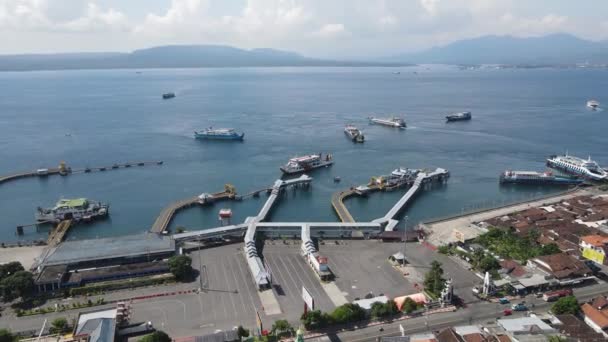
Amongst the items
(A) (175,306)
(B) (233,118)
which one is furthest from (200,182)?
(B) (233,118)

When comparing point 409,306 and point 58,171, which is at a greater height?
point 58,171

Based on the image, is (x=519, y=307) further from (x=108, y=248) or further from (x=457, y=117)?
(x=457, y=117)

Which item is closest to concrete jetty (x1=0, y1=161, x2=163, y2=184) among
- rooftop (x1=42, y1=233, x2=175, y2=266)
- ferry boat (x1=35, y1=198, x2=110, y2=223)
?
ferry boat (x1=35, y1=198, x2=110, y2=223)

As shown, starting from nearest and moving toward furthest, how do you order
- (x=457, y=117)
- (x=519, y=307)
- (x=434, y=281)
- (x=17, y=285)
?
(x=519, y=307), (x=17, y=285), (x=434, y=281), (x=457, y=117)

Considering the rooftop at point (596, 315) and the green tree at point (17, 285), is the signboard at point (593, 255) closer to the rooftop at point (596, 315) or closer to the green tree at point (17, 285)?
the rooftop at point (596, 315)

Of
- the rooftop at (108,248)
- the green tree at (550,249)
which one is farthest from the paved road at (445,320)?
the rooftop at (108,248)

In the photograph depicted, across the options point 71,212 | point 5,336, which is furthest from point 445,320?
point 71,212
